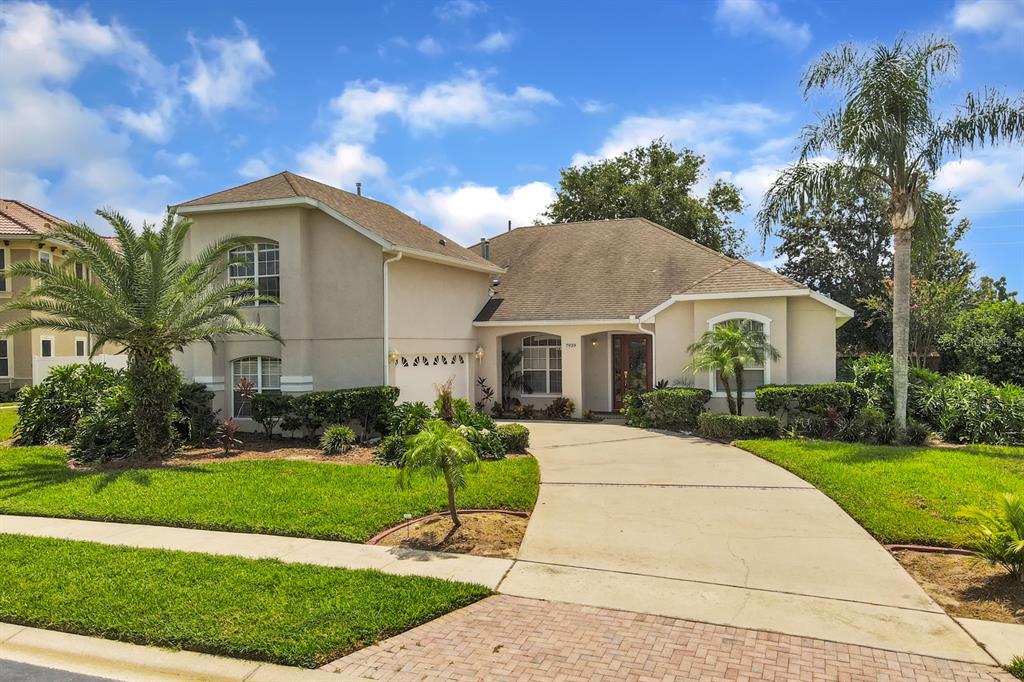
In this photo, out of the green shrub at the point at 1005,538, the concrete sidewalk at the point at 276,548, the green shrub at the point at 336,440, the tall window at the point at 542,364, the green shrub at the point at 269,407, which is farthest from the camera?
the tall window at the point at 542,364

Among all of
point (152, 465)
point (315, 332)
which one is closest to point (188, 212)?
point (315, 332)

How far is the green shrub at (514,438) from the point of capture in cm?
1333

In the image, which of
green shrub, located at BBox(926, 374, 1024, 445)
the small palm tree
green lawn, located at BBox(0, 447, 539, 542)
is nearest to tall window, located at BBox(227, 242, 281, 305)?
green lawn, located at BBox(0, 447, 539, 542)

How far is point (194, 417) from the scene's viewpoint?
49.1ft

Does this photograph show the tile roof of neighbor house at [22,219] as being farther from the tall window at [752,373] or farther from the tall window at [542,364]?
the tall window at [752,373]

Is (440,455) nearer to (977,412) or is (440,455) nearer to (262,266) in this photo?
(262,266)

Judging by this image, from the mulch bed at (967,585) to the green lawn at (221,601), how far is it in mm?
4374

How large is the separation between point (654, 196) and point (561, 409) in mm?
17637

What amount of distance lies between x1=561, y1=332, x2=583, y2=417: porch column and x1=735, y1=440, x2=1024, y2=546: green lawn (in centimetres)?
621

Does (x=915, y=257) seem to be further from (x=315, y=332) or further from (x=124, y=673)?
(x=124, y=673)

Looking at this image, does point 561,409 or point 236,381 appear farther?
point 561,409

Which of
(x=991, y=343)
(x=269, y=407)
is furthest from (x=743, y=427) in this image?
(x=269, y=407)

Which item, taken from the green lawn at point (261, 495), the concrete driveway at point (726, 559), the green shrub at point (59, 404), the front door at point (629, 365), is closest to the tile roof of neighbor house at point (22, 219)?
the green shrub at point (59, 404)

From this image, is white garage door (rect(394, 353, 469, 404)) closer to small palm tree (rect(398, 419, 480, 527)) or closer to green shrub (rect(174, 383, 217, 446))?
green shrub (rect(174, 383, 217, 446))
